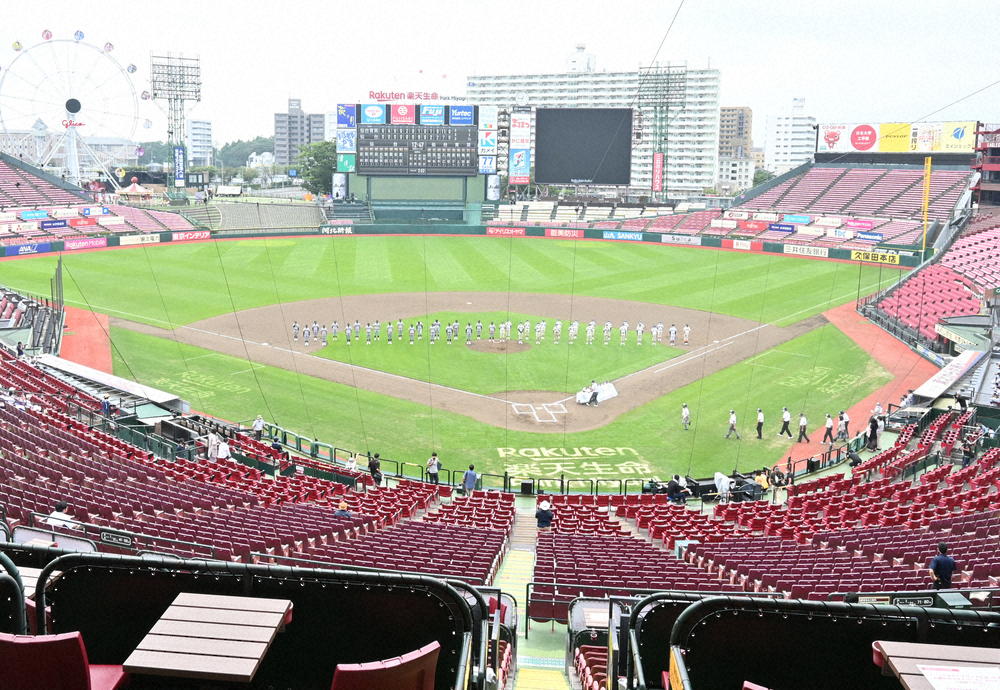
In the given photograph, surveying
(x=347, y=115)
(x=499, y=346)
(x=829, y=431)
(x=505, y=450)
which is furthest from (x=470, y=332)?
(x=347, y=115)

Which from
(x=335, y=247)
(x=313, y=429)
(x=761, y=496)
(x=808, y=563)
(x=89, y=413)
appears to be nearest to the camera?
(x=808, y=563)

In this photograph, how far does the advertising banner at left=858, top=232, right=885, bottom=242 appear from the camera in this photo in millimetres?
69331

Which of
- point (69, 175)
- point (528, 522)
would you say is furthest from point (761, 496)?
point (69, 175)

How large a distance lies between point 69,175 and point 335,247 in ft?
152

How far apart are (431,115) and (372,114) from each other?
552 centimetres

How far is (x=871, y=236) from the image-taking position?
230 feet

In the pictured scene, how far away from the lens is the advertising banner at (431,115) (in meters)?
84.4

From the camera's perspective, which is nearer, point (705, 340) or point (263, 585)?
point (263, 585)

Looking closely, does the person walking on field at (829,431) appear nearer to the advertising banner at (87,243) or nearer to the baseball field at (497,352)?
the baseball field at (497,352)

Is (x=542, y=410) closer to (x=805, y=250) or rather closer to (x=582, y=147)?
(x=805, y=250)

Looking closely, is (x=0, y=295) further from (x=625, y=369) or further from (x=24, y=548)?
(x=24, y=548)

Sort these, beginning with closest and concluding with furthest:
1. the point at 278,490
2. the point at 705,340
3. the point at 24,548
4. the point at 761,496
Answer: the point at 24,548 → the point at 278,490 → the point at 761,496 → the point at 705,340

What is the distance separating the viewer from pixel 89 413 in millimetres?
24625

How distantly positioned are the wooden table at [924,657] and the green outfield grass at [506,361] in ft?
92.8
